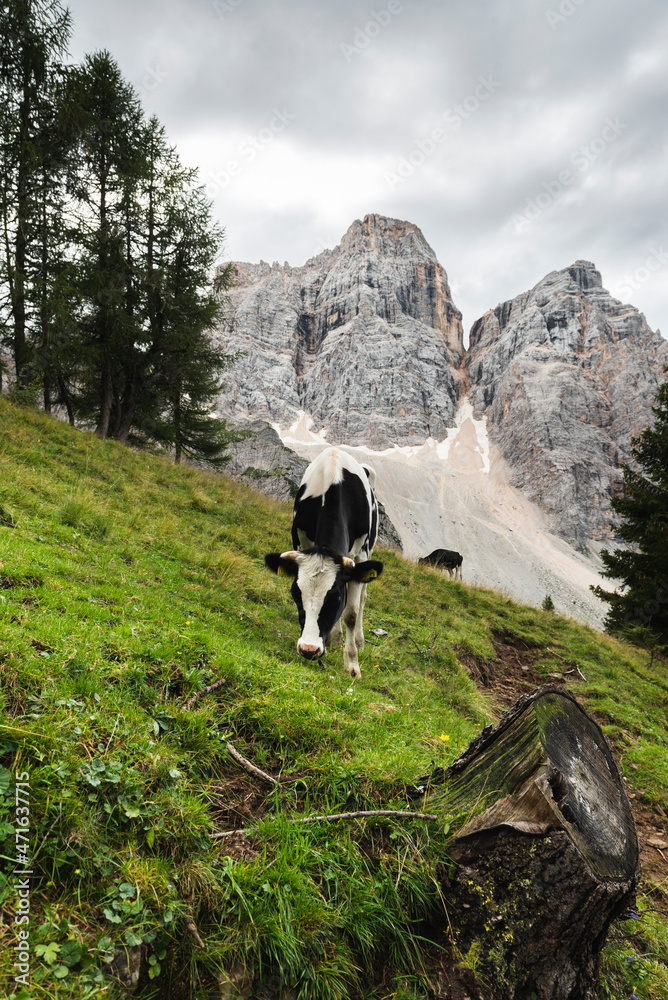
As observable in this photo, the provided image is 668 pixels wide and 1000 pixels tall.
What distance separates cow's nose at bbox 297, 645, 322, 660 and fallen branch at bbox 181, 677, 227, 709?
1.42 metres

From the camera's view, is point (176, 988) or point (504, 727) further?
point (504, 727)

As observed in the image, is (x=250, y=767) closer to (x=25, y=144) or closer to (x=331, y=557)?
(x=331, y=557)

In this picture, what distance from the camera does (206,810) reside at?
212 centimetres

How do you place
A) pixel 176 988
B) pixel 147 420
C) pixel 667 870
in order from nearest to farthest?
pixel 176 988 < pixel 667 870 < pixel 147 420

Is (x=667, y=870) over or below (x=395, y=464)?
below

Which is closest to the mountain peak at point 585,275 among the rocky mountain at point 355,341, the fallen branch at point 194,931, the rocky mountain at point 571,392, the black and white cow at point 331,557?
the rocky mountain at point 571,392

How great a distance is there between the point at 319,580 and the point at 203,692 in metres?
2.16

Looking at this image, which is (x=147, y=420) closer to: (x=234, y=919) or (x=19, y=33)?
(x=19, y=33)

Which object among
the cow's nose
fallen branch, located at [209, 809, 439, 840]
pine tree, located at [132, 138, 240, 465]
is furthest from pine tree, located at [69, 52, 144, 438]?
fallen branch, located at [209, 809, 439, 840]

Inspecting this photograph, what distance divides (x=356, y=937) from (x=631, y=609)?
1593cm

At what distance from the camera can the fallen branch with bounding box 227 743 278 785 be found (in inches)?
96.3

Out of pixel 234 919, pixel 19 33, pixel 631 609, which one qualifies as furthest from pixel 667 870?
pixel 19 33

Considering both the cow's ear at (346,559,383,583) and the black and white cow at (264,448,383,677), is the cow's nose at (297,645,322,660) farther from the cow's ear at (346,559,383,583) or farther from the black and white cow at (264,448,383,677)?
the cow's ear at (346,559,383,583)

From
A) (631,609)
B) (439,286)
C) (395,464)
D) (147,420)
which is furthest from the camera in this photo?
(439,286)
